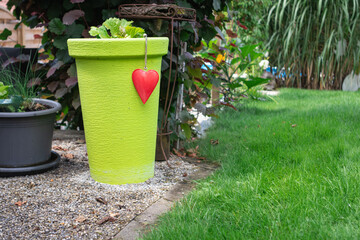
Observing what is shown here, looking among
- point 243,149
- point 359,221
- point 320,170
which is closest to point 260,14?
point 243,149

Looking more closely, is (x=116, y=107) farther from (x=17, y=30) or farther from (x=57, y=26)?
(x=17, y=30)

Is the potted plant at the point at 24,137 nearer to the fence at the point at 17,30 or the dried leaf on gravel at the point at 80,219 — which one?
the dried leaf on gravel at the point at 80,219

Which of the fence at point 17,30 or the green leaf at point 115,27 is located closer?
the green leaf at point 115,27

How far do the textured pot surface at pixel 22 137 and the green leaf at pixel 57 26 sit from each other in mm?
486

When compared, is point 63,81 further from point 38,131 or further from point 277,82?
point 277,82

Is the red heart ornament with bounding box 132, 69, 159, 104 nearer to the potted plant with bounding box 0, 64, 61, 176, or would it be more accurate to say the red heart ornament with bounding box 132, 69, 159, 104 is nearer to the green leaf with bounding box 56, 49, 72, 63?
the potted plant with bounding box 0, 64, 61, 176

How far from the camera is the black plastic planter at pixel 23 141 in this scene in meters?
2.29

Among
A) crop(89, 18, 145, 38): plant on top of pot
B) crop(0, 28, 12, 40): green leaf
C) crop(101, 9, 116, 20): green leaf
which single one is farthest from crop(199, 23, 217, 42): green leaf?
crop(0, 28, 12, 40): green leaf

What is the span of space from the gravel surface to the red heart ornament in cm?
50

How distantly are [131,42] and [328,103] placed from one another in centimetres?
325

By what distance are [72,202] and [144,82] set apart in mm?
676

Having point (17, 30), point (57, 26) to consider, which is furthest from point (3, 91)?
point (17, 30)

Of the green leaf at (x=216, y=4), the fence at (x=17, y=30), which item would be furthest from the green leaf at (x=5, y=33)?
the fence at (x=17, y=30)

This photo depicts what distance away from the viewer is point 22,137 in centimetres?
232
